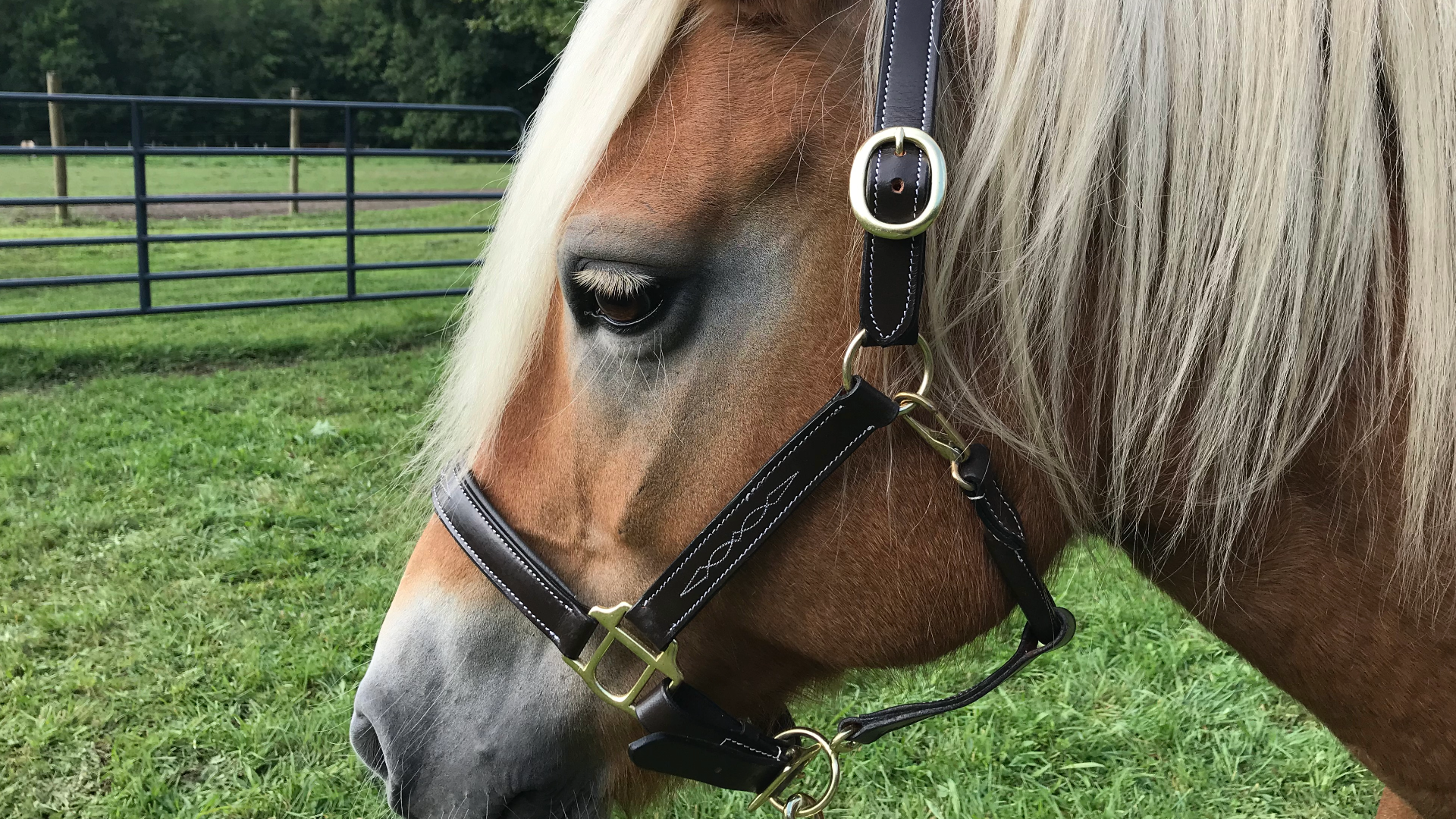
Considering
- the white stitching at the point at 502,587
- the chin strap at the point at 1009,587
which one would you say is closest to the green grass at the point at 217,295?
the white stitching at the point at 502,587

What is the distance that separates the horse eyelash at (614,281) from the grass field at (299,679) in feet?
2.10

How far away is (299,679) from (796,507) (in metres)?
2.43

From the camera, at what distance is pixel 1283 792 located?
8.27ft

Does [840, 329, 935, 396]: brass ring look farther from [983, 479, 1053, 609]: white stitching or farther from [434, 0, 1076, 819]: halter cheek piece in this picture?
[983, 479, 1053, 609]: white stitching

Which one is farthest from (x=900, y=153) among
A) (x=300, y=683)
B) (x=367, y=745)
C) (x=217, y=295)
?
(x=217, y=295)

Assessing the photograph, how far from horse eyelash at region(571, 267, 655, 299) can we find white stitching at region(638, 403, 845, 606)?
0.76 feet

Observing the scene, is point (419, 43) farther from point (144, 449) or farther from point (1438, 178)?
point (1438, 178)

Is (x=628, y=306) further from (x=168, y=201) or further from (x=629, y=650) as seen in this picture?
(x=168, y=201)

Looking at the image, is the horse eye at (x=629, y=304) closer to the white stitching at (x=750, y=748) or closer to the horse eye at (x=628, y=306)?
the horse eye at (x=628, y=306)

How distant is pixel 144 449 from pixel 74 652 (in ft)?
6.35

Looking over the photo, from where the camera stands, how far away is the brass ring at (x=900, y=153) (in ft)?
3.00

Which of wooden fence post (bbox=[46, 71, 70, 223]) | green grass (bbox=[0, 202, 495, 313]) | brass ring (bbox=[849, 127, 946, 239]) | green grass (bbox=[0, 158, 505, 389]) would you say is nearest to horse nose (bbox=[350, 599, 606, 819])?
brass ring (bbox=[849, 127, 946, 239])

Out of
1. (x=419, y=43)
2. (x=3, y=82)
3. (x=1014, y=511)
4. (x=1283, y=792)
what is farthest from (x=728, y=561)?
(x=3, y=82)

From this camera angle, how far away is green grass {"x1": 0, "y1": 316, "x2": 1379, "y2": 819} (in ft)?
8.03
